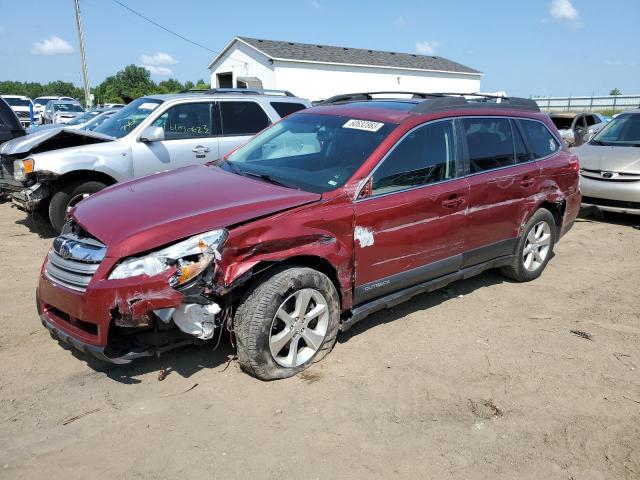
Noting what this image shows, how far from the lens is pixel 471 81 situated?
35.8 meters

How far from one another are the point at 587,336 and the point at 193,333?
10.8 feet

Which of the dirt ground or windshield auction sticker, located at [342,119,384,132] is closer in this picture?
the dirt ground

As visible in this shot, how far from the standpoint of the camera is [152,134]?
6488mm

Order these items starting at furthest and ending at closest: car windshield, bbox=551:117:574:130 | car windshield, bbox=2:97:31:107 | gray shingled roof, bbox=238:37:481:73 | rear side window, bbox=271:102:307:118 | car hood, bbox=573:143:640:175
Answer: gray shingled roof, bbox=238:37:481:73 → car windshield, bbox=2:97:31:107 → car windshield, bbox=551:117:574:130 → rear side window, bbox=271:102:307:118 → car hood, bbox=573:143:640:175

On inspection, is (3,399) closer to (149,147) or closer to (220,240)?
(220,240)

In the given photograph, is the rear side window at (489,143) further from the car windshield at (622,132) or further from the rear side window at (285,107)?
the car windshield at (622,132)

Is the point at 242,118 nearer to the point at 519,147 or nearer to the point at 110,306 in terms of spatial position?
the point at 519,147

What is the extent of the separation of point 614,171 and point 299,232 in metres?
6.69

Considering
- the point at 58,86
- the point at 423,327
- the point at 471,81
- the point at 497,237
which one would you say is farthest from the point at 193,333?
the point at 58,86

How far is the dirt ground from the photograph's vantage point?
2.67 m

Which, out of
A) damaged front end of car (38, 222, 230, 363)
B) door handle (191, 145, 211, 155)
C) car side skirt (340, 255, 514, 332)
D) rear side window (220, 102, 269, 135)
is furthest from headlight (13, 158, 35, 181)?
car side skirt (340, 255, 514, 332)

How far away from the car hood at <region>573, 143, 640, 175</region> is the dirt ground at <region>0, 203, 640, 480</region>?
4196 mm

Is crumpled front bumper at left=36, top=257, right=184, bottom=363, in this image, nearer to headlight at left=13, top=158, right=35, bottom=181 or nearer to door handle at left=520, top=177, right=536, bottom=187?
door handle at left=520, top=177, right=536, bottom=187

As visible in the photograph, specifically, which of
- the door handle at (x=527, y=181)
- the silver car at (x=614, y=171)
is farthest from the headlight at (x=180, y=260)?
the silver car at (x=614, y=171)
